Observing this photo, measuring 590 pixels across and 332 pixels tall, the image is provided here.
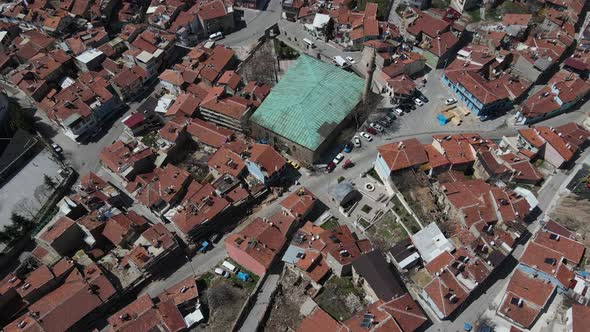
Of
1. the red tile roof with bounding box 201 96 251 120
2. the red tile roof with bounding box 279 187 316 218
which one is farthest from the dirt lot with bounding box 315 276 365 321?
the red tile roof with bounding box 201 96 251 120

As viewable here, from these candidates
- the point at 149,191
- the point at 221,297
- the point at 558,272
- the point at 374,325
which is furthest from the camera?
the point at 149,191

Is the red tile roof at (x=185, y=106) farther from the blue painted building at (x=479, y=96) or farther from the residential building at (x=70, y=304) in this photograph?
the blue painted building at (x=479, y=96)

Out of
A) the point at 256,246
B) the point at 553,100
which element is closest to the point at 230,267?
the point at 256,246

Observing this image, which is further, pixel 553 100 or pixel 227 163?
pixel 553 100

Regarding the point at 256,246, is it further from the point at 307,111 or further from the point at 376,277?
the point at 307,111

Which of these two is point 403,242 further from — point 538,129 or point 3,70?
point 3,70

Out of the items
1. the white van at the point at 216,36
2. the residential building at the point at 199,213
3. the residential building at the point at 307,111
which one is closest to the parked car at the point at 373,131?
the residential building at the point at 307,111

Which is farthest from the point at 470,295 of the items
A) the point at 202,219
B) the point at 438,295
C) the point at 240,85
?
the point at 240,85
